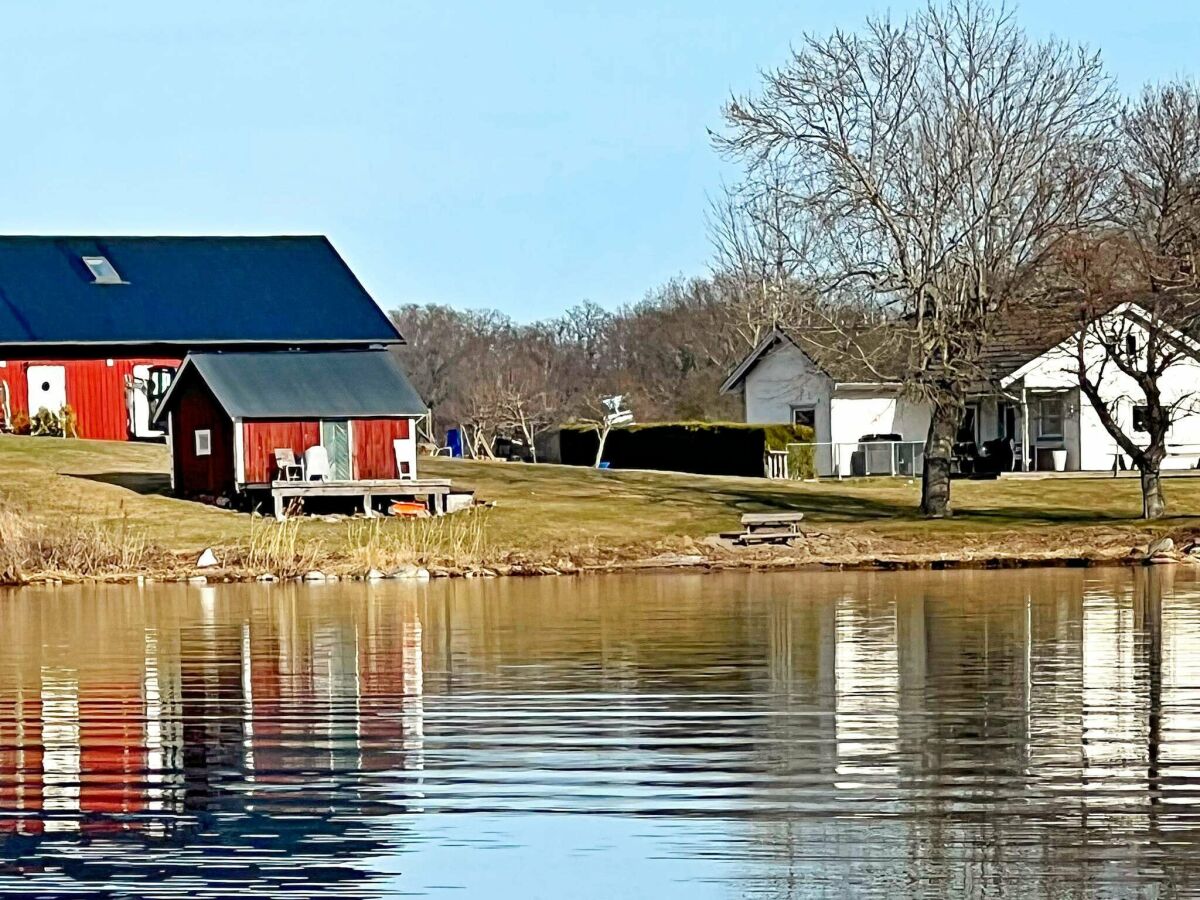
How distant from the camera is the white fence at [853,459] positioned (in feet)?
207

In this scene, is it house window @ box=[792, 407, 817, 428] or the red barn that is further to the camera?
house window @ box=[792, 407, 817, 428]

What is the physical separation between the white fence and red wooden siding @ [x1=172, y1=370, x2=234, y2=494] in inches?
768

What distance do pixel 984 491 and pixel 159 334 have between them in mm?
24438

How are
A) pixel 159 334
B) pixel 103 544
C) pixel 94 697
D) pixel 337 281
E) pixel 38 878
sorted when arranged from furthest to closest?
pixel 337 281, pixel 159 334, pixel 103 544, pixel 94 697, pixel 38 878

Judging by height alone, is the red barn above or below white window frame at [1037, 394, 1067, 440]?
above

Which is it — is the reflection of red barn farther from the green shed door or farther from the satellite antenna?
the satellite antenna

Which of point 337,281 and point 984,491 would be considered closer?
point 984,491

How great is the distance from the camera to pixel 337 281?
66125 mm

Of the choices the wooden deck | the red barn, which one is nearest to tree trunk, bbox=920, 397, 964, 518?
the wooden deck

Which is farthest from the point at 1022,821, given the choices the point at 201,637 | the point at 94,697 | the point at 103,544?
the point at 103,544

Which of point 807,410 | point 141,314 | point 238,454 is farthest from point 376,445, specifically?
point 807,410

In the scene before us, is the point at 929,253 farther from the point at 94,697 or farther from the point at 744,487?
the point at 94,697

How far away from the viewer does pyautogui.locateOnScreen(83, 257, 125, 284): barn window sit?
64562 mm

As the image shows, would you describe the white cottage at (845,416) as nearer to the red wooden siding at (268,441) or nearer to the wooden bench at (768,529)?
the red wooden siding at (268,441)
